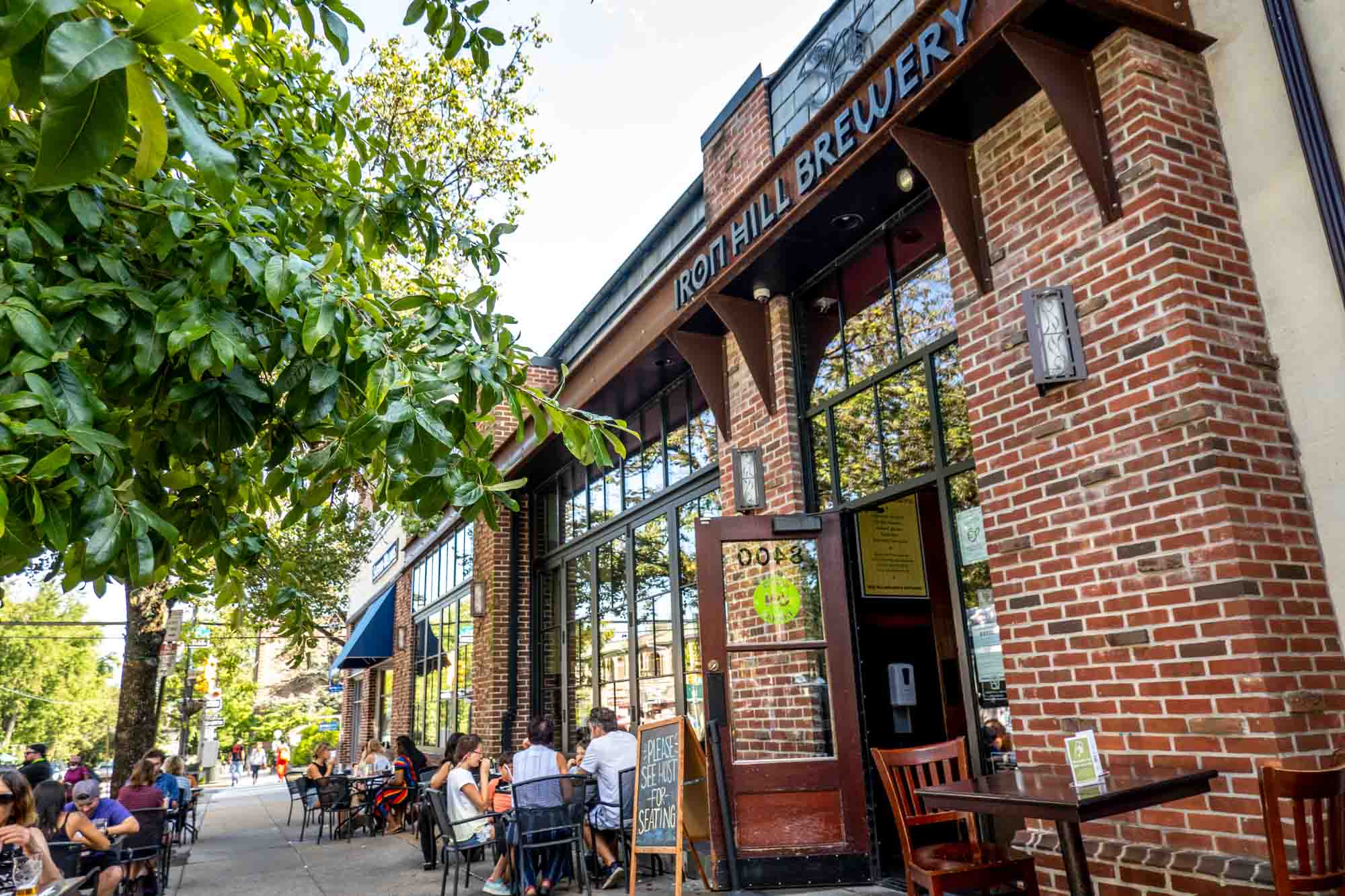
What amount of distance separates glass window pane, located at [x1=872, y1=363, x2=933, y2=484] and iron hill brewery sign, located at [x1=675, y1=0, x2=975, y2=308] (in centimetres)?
135

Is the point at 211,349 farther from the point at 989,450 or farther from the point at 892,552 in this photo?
the point at 892,552

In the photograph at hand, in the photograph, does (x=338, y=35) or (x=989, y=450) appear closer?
(x=338, y=35)

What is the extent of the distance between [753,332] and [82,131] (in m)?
5.97

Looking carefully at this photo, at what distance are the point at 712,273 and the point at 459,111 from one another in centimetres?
791

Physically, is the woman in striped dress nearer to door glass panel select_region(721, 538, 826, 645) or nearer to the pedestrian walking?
door glass panel select_region(721, 538, 826, 645)

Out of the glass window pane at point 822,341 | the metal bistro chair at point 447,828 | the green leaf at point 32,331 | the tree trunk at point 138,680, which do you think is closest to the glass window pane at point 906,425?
the glass window pane at point 822,341

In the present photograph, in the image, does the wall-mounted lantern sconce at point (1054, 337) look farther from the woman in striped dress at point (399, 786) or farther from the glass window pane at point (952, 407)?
the woman in striped dress at point (399, 786)

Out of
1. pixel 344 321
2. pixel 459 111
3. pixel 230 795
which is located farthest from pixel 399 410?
pixel 230 795

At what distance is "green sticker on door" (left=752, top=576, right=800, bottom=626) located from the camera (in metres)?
6.25

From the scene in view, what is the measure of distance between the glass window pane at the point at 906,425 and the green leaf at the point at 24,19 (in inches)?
197

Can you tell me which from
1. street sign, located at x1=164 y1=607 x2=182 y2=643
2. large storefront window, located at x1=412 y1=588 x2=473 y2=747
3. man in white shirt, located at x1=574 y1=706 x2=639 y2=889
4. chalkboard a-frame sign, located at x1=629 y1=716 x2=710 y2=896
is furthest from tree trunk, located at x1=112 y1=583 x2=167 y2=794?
chalkboard a-frame sign, located at x1=629 y1=716 x2=710 y2=896

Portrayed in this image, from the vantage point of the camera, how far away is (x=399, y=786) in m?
11.9

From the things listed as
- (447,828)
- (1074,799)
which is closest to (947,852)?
(1074,799)

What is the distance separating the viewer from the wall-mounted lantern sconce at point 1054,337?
433 cm
